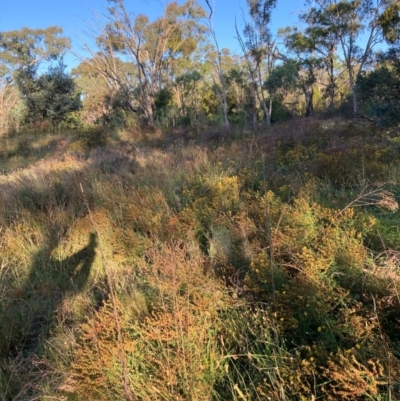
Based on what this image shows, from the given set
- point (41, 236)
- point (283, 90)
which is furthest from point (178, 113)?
point (41, 236)

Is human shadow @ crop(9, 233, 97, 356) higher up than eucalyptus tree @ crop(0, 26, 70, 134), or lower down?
lower down

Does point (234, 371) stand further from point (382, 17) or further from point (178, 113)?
point (178, 113)

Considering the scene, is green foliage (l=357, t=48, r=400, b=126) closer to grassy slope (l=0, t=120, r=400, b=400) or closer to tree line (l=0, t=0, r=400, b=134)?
grassy slope (l=0, t=120, r=400, b=400)

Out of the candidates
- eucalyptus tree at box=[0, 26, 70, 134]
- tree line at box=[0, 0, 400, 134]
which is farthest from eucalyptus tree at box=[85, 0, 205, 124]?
eucalyptus tree at box=[0, 26, 70, 134]

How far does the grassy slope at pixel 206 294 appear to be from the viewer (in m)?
1.74

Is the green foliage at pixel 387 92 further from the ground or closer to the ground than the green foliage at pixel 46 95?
closer to the ground

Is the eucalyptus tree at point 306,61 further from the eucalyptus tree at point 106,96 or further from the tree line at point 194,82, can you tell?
the eucalyptus tree at point 106,96

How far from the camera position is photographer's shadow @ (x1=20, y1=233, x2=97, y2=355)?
260 cm

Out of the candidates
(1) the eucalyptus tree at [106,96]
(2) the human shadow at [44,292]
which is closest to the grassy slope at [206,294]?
(2) the human shadow at [44,292]

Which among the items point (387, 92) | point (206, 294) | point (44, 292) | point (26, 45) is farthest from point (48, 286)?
point (26, 45)

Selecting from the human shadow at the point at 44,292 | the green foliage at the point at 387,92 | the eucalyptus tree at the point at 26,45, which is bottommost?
the human shadow at the point at 44,292

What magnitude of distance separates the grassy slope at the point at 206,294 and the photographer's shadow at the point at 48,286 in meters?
0.02

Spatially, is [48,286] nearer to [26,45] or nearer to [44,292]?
[44,292]

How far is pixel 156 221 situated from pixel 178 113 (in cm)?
1696
